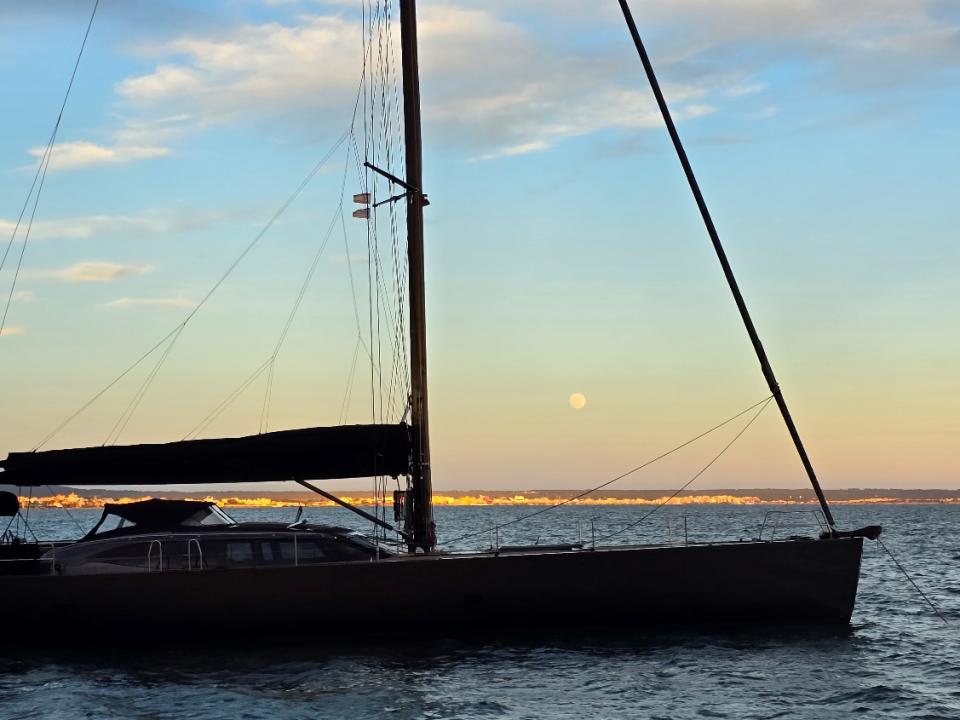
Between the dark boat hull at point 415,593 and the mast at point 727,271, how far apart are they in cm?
145

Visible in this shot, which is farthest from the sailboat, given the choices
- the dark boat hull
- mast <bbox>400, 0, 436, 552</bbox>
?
mast <bbox>400, 0, 436, 552</bbox>

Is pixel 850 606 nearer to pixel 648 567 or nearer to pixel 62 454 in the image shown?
pixel 648 567

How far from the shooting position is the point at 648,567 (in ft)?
61.7

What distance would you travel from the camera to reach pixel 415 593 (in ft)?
61.3

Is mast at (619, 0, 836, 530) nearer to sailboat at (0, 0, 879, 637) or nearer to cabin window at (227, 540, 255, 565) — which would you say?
sailboat at (0, 0, 879, 637)

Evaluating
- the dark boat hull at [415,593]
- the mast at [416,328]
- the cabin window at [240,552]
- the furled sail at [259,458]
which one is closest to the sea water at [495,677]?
the dark boat hull at [415,593]

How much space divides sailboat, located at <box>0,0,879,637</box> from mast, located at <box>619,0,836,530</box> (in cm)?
6

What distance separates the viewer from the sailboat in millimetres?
18703

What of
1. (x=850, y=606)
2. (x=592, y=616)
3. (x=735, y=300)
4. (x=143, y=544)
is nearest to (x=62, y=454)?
(x=143, y=544)

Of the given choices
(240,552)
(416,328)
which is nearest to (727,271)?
(416,328)

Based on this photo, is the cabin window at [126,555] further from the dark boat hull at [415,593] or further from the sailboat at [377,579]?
the dark boat hull at [415,593]

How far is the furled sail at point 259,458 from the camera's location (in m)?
20.0

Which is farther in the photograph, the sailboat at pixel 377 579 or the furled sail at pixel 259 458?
Result: the furled sail at pixel 259 458

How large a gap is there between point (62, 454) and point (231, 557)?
364cm
